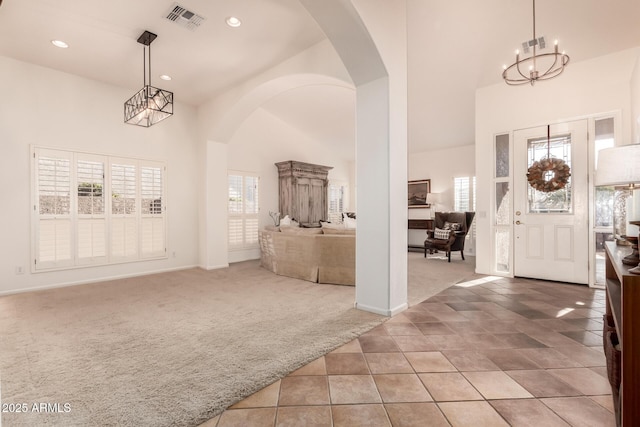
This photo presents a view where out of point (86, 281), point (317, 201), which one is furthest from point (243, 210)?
point (86, 281)

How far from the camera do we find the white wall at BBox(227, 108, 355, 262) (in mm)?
6785

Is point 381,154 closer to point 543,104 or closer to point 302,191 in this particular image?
point 543,104

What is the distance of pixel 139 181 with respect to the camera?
5359 millimetres

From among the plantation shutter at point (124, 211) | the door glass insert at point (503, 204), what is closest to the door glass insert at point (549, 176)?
the door glass insert at point (503, 204)

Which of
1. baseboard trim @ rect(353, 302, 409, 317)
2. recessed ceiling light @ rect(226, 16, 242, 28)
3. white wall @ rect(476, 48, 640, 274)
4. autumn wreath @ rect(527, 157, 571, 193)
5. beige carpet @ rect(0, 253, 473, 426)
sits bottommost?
beige carpet @ rect(0, 253, 473, 426)

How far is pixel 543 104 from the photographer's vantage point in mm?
4457

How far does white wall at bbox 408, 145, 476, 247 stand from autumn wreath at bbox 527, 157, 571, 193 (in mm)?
2937

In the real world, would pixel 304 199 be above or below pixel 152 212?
above

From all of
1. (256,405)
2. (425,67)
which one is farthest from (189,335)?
(425,67)

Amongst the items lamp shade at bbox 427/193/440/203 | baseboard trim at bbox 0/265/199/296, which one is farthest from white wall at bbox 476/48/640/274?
baseboard trim at bbox 0/265/199/296

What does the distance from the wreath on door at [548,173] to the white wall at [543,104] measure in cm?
39

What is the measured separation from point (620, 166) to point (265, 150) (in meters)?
6.48

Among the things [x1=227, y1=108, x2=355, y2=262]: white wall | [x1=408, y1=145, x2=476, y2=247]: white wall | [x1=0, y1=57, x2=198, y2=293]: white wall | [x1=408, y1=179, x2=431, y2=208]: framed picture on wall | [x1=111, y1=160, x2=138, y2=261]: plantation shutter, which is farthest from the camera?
[x1=408, y1=179, x2=431, y2=208]: framed picture on wall

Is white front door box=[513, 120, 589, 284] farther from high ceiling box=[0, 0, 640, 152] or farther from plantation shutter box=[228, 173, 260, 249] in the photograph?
plantation shutter box=[228, 173, 260, 249]
